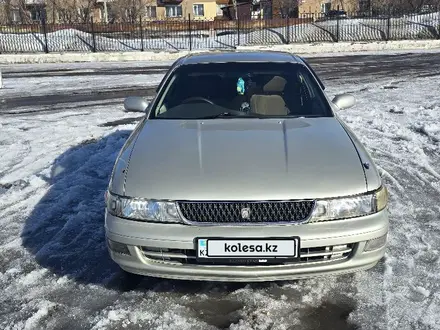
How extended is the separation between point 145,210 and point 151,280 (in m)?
0.85

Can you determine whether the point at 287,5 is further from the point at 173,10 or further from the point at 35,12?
the point at 35,12

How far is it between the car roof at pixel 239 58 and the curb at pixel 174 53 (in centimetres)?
1926

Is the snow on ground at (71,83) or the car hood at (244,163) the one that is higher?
the car hood at (244,163)

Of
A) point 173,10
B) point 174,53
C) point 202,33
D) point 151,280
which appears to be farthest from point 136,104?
point 173,10

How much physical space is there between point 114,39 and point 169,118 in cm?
2469

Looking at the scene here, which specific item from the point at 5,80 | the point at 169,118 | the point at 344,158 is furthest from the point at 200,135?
the point at 5,80

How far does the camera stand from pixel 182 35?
28812 millimetres

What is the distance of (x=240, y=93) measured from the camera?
463 centimetres

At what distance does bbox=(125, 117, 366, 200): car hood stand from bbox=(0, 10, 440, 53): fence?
23.6 meters

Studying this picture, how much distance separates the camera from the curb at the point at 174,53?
2419cm

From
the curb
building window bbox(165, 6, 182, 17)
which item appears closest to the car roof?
the curb

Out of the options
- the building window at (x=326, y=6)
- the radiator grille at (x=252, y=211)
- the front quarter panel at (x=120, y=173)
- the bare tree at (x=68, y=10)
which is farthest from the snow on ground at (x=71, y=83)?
the building window at (x=326, y=6)

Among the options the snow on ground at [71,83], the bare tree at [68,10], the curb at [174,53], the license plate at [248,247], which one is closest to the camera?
the license plate at [248,247]

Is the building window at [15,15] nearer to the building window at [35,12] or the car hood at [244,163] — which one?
the building window at [35,12]
